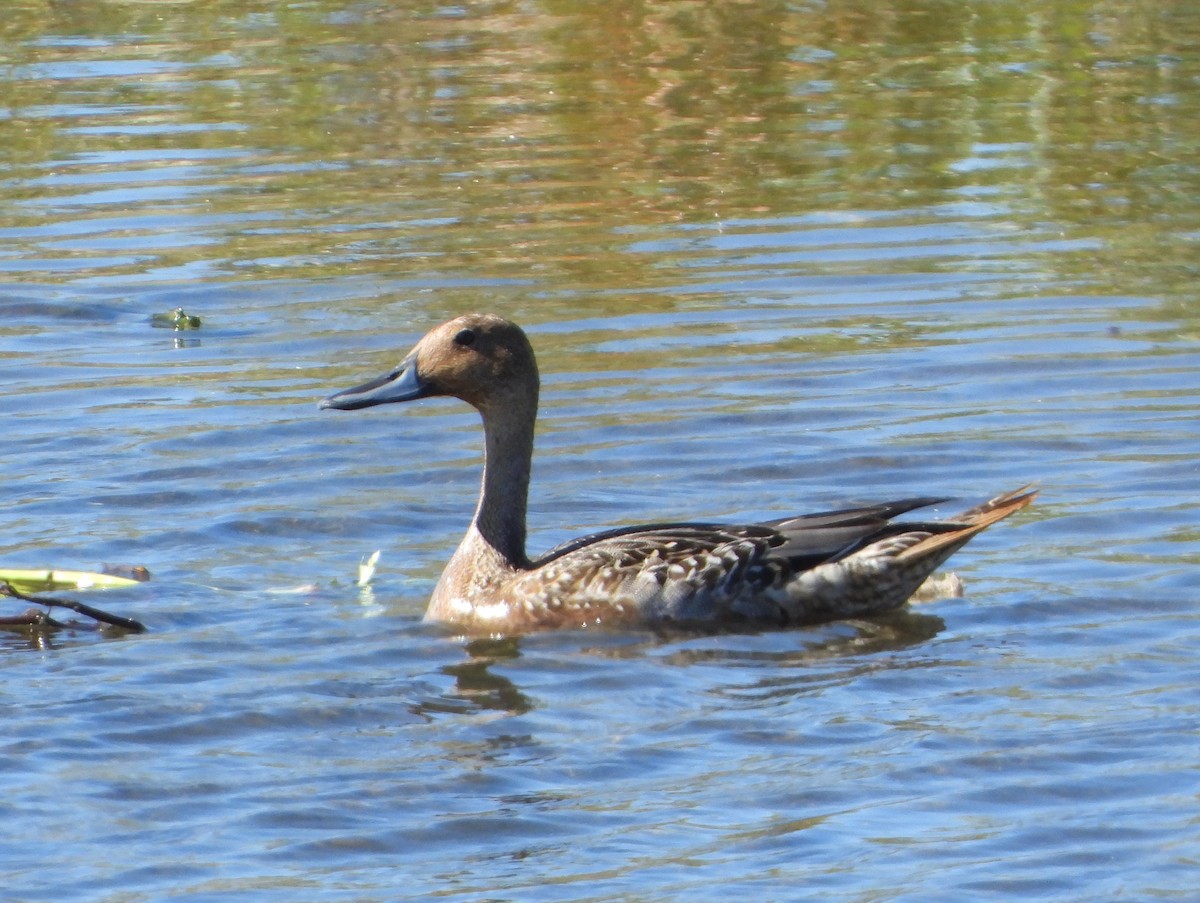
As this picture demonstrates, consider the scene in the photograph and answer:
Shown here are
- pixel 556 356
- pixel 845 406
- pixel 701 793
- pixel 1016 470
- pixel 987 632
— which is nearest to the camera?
pixel 701 793

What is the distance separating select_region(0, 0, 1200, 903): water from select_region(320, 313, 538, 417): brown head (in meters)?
0.70

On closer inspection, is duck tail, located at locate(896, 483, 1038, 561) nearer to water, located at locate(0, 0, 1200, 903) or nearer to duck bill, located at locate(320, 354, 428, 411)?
water, located at locate(0, 0, 1200, 903)

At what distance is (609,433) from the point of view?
1087cm

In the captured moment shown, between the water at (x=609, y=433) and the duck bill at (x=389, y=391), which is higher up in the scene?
the duck bill at (x=389, y=391)

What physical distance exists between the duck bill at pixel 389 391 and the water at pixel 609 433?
64cm

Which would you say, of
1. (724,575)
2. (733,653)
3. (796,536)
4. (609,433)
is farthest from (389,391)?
(609,433)

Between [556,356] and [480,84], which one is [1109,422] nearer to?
[556,356]

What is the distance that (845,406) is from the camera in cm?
1102

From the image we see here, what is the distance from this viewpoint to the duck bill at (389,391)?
911 cm

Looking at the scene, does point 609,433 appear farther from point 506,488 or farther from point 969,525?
point 969,525

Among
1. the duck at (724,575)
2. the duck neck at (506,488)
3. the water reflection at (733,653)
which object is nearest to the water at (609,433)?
the water reflection at (733,653)

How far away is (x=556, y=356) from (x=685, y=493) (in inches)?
84.2

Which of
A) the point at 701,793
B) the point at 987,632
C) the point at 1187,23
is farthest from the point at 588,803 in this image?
the point at 1187,23

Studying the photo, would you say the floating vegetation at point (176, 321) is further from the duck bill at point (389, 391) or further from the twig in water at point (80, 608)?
the twig in water at point (80, 608)
